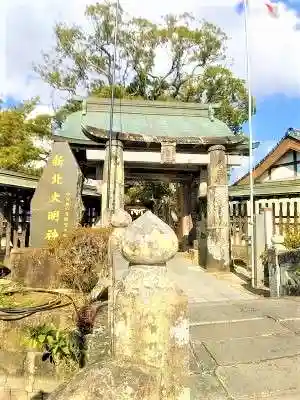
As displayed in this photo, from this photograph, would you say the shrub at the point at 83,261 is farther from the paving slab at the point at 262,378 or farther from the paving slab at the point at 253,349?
the paving slab at the point at 262,378

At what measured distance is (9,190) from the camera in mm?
13555

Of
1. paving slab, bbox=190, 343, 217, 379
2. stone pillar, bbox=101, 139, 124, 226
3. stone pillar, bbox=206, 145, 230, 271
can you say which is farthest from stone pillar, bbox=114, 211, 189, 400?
stone pillar, bbox=206, 145, 230, 271

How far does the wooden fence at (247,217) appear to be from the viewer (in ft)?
37.7

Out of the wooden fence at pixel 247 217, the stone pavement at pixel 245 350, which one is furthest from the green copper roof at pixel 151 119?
the stone pavement at pixel 245 350

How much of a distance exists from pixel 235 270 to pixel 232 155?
4.30 meters

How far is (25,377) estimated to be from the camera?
569 cm

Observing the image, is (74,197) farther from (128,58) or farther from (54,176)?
(128,58)

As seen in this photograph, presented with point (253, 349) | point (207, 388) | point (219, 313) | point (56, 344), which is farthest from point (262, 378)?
point (56, 344)

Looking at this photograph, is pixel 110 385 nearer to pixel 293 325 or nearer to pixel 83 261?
pixel 293 325

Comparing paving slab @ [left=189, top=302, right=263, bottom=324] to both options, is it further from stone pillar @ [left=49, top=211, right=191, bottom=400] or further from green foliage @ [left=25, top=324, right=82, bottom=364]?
stone pillar @ [left=49, top=211, right=191, bottom=400]

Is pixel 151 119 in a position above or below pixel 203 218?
above

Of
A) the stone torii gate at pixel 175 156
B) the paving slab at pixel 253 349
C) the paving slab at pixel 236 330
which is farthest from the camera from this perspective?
the stone torii gate at pixel 175 156

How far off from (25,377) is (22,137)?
18.9m

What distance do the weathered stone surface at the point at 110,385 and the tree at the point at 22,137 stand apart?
2029 centimetres
